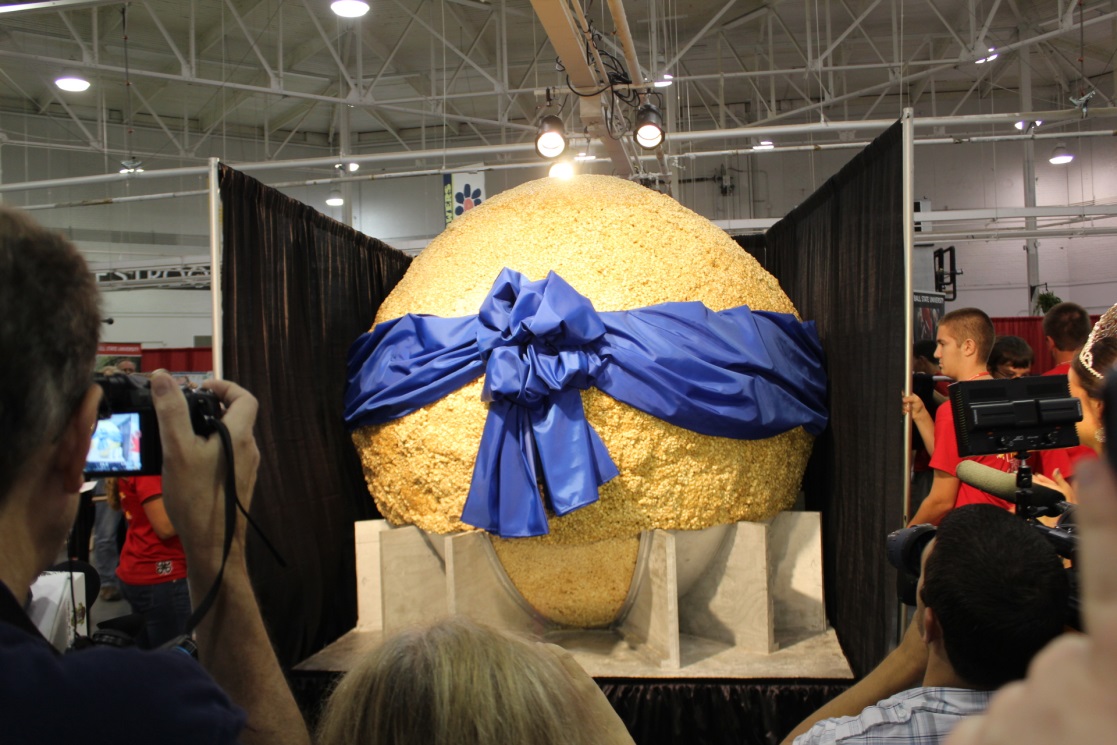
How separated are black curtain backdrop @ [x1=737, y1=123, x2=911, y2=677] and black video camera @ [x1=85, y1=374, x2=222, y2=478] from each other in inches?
88.0

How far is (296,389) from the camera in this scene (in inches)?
129

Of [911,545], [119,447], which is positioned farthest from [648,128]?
[119,447]

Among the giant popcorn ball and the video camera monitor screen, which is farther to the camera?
the giant popcorn ball

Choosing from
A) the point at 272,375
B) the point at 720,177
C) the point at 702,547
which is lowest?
the point at 702,547

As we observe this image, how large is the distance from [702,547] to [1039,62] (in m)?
13.5

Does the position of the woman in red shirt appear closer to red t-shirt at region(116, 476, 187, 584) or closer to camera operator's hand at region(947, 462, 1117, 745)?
red t-shirt at region(116, 476, 187, 584)

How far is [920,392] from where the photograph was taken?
13.1 ft

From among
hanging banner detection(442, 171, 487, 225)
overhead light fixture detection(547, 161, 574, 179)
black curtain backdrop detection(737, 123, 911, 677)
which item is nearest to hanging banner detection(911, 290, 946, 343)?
black curtain backdrop detection(737, 123, 911, 677)

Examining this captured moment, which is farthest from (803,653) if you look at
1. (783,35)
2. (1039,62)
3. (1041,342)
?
(1039,62)

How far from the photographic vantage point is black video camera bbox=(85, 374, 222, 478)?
1.07 m

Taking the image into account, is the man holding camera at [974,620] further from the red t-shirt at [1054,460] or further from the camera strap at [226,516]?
the red t-shirt at [1054,460]

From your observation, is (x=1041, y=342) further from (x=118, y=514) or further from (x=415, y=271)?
(x=118, y=514)

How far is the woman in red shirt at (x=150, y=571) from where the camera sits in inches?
126

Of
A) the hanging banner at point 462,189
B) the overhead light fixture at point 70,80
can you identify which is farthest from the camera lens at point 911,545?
the overhead light fixture at point 70,80
